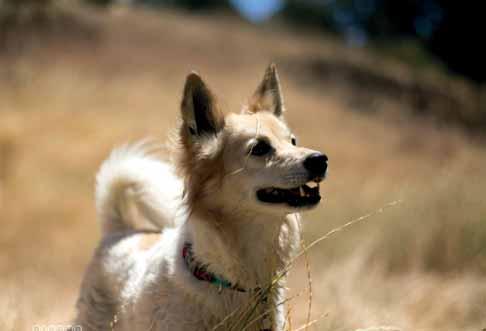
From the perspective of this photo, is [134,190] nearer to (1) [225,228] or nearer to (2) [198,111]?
(2) [198,111]

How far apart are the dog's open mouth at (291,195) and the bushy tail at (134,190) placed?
3.10 ft

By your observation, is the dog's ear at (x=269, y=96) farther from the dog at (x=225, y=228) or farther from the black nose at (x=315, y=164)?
the black nose at (x=315, y=164)

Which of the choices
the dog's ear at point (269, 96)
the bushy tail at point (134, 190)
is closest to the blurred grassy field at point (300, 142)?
the dog's ear at point (269, 96)

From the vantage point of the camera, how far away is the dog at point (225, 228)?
3.18 meters

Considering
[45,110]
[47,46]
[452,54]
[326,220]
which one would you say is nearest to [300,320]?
[326,220]

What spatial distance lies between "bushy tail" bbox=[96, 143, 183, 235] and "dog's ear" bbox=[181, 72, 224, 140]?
0.66 meters

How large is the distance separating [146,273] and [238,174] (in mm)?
750

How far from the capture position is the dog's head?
124 inches

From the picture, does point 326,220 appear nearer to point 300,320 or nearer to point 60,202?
point 300,320

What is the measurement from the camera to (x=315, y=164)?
3115 millimetres

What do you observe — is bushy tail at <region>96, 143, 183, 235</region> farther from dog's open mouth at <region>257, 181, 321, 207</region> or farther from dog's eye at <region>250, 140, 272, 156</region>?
dog's open mouth at <region>257, 181, 321, 207</region>

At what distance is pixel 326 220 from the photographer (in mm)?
7281

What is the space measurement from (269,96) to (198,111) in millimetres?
566

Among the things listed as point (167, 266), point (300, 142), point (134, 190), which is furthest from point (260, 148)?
point (300, 142)
